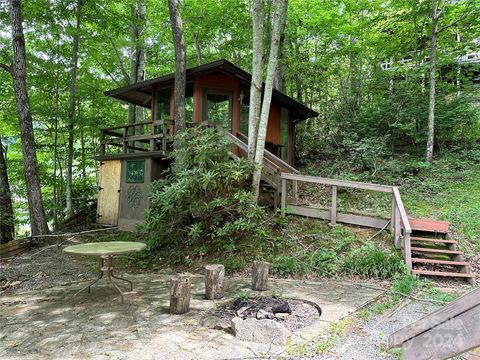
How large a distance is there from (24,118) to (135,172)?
315cm

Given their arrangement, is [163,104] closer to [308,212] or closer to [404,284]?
[308,212]

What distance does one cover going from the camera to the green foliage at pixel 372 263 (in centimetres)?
502

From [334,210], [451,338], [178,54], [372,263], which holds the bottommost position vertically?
[372,263]

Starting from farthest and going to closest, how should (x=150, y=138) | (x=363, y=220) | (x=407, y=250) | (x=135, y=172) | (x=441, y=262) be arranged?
(x=135, y=172) < (x=150, y=138) < (x=363, y=220) < (x=441, y=262) < (x=407, y=250)

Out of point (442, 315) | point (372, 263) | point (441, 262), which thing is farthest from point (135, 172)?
point (442, 315)

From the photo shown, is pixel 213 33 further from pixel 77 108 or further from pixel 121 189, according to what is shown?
pixel 121 189

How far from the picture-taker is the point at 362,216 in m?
6.38

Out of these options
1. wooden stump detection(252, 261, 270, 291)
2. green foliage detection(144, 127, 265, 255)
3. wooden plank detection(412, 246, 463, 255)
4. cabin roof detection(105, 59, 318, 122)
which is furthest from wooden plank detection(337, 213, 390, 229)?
cabin roof detection(105, 59, 318, 122)

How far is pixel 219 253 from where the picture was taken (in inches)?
245

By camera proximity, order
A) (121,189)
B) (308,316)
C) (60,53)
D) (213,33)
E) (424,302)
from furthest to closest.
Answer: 1. (213,33)
2. (60,53)
3. (121,189)
4. (424,302)
5. (308,316)

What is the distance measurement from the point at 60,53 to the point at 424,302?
13.3m

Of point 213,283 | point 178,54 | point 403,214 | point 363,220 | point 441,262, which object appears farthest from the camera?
point 178,54

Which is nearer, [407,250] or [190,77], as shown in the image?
[407,250]

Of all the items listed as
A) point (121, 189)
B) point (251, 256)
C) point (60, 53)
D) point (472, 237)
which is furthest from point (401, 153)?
point (60, 53)
